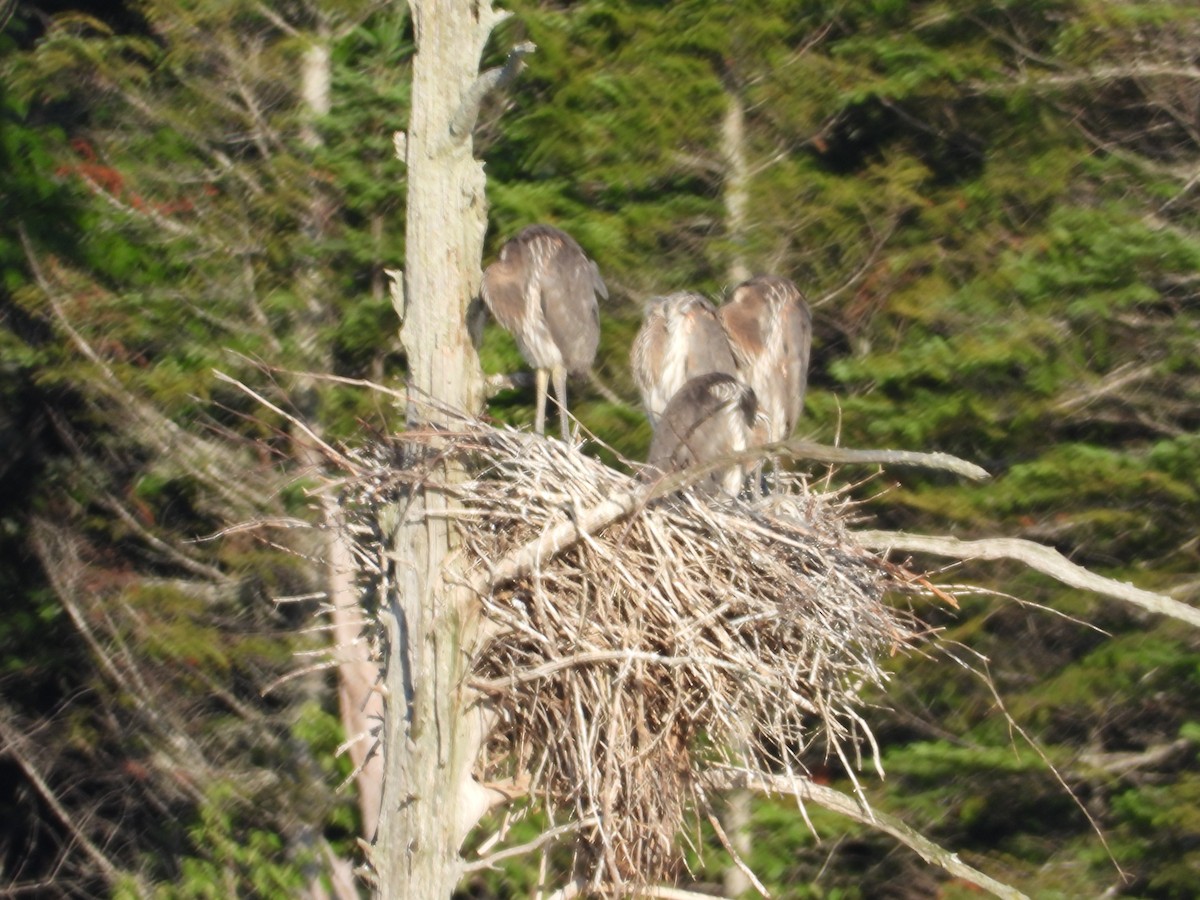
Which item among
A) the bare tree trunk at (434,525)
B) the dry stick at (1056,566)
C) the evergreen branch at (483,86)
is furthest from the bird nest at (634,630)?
the evergreen branch at (483,86)

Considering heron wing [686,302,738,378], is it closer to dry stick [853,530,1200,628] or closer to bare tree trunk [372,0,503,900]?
bare tree trunk [372,0,503,900]

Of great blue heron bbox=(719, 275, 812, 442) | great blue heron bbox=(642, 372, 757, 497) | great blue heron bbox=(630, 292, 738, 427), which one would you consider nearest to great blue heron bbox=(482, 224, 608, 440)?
great blue heron bbox=(630, 292, 738, 427)

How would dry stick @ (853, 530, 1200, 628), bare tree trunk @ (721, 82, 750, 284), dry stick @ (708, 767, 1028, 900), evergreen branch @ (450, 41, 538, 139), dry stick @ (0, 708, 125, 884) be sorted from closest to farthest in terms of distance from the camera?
dry stick @ (853, 530, 1200, 628) < evergreen branch @ (450, 41, 538, 139) < dry stick @ (708, 767, 1028, 900) < bare tree trunk @ (721, 82, 750, 284) < dry stick @ (0, 708, 125, 884)

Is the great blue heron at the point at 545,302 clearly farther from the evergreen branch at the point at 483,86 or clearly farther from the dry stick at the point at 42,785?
the dry stick at the point at 42,785

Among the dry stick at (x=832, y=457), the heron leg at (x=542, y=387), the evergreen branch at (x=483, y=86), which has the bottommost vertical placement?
the heron leg at (x=542, y=387)

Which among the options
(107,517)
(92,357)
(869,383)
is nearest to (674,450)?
(869,383)

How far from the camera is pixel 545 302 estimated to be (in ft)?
28.3

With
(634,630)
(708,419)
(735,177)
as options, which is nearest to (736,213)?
(735,177)

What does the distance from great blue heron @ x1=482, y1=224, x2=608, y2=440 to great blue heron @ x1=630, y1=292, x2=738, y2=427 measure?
0.41 metres

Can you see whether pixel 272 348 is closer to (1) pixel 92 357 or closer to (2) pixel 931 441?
(1) pixel 92 357

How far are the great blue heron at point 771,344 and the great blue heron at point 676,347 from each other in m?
0.11

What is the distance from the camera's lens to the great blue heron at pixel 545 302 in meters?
8.64

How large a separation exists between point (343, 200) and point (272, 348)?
4.39 feet

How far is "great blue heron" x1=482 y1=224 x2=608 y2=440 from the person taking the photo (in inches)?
340
